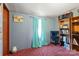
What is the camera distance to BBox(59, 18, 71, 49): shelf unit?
173 cm

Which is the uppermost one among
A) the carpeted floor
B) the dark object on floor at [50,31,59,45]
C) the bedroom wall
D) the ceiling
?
the ceiling

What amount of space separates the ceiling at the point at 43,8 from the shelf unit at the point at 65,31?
0.15 m

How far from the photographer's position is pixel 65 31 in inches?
69.4

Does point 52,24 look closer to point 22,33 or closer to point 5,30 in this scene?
point 22,33

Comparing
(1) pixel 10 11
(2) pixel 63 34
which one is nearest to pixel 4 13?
(1) pixel 10 11

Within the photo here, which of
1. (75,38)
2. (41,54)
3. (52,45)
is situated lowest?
(41,54)

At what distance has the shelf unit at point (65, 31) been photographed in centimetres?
173

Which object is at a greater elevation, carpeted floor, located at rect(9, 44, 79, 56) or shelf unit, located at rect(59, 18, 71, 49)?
shelf unit, located at rect(59, 18, 71, 49)

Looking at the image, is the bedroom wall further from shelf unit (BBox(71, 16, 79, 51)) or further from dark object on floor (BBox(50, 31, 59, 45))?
shelf unit (BBox(71, 16, 79, 51))

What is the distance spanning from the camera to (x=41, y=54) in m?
1.70

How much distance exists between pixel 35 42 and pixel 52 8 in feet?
1.93

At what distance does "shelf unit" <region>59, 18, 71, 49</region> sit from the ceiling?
0.15m

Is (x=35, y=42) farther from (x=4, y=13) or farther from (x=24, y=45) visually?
(x=4, y=13)

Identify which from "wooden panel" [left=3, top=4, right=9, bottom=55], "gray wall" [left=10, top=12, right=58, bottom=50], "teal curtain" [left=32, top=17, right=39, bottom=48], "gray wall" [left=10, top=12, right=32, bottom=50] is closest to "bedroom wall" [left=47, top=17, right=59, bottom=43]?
"gray wall" [left=10, top=12, right=58, bottom=50]
